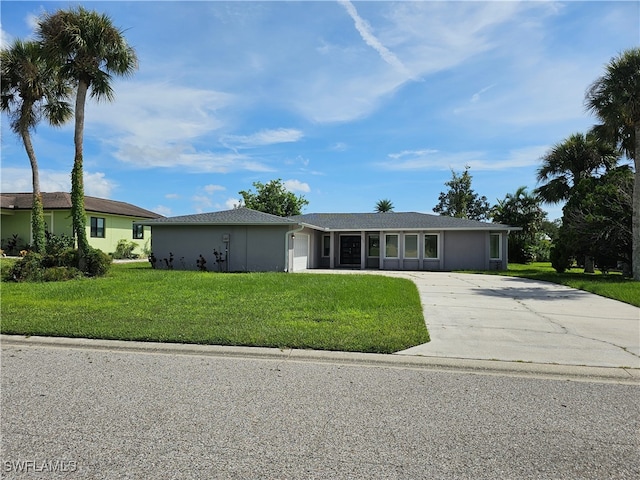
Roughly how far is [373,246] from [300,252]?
213 inches

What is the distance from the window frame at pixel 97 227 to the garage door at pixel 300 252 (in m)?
13.5

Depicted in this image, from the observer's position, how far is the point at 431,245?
2369 cm

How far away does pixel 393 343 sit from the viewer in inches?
235

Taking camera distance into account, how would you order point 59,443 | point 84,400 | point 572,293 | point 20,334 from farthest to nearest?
1. point 572,293
2. point 20,334
3. point 84,400
4. point 59,443

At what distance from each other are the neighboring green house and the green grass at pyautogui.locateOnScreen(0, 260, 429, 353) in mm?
14979

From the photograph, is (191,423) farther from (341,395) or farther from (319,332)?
(319,332)

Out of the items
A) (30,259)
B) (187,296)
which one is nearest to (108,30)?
(30,259)

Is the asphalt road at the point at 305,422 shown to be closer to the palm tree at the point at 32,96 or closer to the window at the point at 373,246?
the palm tree at the point at 32,96

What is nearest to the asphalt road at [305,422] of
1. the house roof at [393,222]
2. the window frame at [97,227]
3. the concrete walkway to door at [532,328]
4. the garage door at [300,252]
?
the concrete walkway to door at [532,328]

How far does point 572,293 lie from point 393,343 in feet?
30.6

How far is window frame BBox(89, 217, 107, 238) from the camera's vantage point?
25.7 metres

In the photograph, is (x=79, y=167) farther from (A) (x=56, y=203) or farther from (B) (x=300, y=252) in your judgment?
(A) (x=56, y=203)

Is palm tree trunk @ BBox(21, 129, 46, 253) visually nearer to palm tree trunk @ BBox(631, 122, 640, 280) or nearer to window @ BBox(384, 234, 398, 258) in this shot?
window @ BBox(384, 234, 398, 258)

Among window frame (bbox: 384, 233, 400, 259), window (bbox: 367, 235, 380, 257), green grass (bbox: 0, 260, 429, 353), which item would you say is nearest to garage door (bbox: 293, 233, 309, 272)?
window (bbox: 367, 235, 380, 257)
